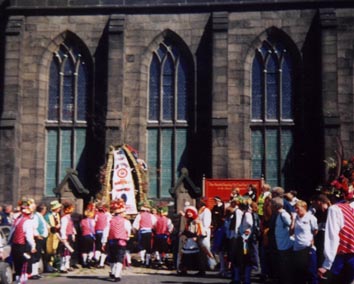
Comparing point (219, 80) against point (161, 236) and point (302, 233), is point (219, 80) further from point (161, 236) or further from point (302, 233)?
point (302, 233)

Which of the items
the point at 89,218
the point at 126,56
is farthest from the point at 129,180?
the point at 126,56

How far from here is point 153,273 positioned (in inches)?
730

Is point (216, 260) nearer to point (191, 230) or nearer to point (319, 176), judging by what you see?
point (191, 230)

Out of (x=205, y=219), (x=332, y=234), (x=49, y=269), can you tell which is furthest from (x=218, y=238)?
(x=332, y=234)

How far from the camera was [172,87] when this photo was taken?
28984mm

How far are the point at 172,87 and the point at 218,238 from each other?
1218 centimetres

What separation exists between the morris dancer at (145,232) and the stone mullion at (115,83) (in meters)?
7.61

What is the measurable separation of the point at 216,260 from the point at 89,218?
11.8 ft

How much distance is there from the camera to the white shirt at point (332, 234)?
820 centimetres

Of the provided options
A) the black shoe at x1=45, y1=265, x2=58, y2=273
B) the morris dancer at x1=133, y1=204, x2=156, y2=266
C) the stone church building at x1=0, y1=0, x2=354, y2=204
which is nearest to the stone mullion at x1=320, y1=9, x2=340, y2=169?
the stone church building at x1=0, y1=0, x2=354, y2=204

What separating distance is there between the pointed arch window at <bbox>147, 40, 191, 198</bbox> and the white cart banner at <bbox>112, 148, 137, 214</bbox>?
4.32 meters

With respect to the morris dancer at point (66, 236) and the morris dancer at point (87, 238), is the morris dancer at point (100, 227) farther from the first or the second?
the morris dancer at point (66, 236)

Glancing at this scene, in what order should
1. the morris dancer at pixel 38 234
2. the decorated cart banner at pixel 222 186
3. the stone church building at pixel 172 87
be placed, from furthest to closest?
the stone church building at pixel 172 87 < the decorated cart banner at pixel 222 186 < the morris dancer at pixel 38 234

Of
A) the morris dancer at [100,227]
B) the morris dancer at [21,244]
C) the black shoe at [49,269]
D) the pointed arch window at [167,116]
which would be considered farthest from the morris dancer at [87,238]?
the pointed arch window at [167,116]
